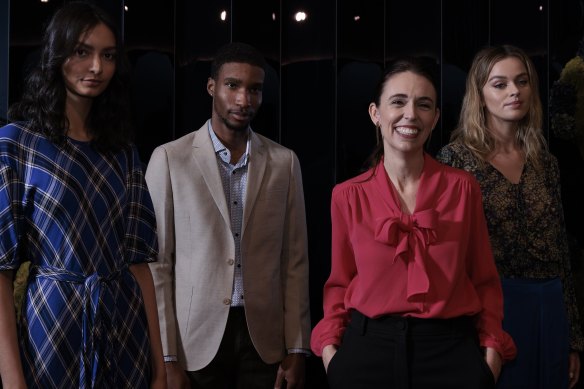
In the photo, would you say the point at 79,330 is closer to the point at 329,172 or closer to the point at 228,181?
the point at 228,181

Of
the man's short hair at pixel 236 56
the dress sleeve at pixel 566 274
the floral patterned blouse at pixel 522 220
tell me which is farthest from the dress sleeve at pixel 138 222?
the dress sleeve at pixel 566 274

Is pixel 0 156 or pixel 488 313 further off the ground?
pixel 0 156

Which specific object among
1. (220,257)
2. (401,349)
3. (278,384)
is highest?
(220,257)

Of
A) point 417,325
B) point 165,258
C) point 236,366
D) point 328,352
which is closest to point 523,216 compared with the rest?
point 417,325

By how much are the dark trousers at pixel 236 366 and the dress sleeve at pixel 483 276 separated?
0.87m

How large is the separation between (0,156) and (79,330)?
1.63 feet

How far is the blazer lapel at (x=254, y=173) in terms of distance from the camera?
2.90 meters

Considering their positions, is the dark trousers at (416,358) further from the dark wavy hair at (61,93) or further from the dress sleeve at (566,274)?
the dark wavy hair at (61,93)

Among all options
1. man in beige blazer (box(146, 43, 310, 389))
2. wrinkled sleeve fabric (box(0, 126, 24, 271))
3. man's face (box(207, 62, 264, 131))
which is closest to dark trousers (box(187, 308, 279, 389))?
man in beige blazer (box(146, 43, 310, 389))

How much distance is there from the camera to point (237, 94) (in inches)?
118

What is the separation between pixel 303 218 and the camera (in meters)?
3.06

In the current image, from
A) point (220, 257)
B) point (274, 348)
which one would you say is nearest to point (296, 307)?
point (274, 348)

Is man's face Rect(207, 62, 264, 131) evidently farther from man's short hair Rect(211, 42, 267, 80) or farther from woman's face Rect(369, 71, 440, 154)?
woman's face Rect(369, 71, 440, 154)

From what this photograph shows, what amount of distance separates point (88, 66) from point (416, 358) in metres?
1.22
